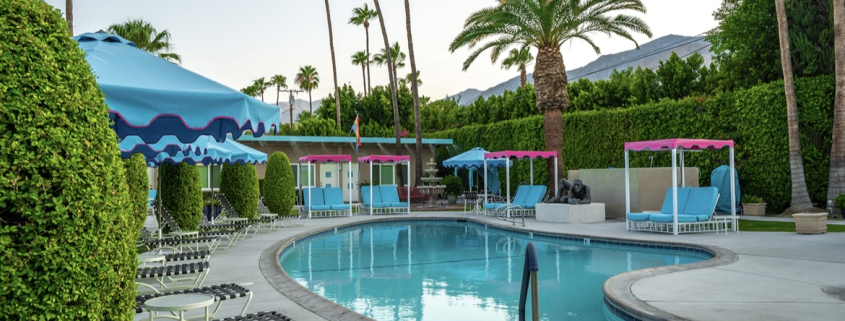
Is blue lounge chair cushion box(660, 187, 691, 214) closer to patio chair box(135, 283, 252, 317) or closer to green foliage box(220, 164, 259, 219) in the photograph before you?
green foliage box(220, 164, 259, 219)

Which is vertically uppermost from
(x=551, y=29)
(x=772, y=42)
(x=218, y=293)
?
(x=551, y=29)

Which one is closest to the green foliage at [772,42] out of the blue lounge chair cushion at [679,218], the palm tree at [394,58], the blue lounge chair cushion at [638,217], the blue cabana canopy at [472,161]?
the blue lounge chair cushion at [679,218]

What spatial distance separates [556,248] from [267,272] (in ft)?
20.2

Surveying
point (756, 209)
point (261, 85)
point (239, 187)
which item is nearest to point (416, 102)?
point (239, 187)

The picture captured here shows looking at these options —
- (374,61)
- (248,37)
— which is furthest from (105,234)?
(374,61)

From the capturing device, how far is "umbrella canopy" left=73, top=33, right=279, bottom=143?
13.3 feet

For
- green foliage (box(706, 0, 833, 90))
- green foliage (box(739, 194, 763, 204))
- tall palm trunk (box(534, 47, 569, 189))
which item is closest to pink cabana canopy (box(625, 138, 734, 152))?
green foliage (box(739, 194, 763, 204))

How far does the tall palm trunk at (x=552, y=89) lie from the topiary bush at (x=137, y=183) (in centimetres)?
1201

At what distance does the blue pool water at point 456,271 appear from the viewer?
6887mm

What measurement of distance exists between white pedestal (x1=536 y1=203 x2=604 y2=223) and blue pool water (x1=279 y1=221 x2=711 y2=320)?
6.13ft

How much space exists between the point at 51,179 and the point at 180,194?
9666mm

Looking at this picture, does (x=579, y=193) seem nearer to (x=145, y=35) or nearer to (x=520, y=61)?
(x=145, y=35)

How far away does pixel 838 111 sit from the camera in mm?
14461

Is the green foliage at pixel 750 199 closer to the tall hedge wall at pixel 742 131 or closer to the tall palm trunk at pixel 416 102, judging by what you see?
the tall hedge wall at pixel 742 131
